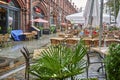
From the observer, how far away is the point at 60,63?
4008 mm

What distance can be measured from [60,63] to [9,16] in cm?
2338

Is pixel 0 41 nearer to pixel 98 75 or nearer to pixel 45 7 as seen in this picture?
pixel 98 75

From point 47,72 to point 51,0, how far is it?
43.2 m

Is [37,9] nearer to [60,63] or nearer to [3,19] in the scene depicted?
[3,19]

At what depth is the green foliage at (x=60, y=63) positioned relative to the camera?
398 centimetres

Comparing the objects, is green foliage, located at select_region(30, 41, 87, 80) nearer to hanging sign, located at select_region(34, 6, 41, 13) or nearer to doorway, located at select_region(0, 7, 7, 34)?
doorway, located at select_region(0, 7, 7, 34)

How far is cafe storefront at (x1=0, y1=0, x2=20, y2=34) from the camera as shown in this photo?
25.8m

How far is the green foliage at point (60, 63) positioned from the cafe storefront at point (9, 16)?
21.1 metres

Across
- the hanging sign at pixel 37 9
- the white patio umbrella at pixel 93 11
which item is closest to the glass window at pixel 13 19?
the hanging sign at pixel 37 9

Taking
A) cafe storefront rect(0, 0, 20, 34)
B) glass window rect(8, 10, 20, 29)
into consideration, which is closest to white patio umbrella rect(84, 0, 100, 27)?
cafe storefront rect(0, 0, 20, 34)

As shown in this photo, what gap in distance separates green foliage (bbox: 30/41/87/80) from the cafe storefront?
69.2 feet

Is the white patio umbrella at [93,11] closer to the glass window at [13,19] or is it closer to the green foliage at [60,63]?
the green foliage at [60,63]

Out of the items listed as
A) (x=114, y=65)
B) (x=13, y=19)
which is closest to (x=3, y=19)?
(x=13, y=19)

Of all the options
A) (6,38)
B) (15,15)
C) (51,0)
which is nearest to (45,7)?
(51,0)
